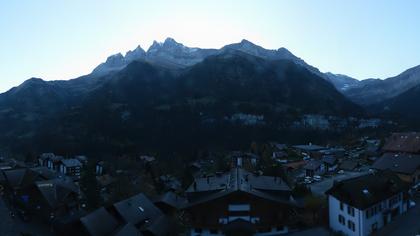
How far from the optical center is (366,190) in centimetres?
3706

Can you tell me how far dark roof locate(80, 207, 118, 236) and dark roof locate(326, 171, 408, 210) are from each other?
22915mm

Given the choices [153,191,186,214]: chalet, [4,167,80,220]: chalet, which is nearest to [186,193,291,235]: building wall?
[153,191,186,214]: chalet

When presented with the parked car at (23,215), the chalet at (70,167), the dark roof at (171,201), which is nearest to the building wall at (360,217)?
the dark roof at (171,201)

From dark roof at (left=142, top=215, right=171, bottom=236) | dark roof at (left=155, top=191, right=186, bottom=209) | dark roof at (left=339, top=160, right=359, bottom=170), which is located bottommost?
dark roof at (left=142, top=215, right=171, bottom=236)

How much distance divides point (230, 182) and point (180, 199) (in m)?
11.1

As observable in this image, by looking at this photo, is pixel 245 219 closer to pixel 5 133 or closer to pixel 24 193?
pixel 24 193

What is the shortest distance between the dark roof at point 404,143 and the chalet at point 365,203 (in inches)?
1279

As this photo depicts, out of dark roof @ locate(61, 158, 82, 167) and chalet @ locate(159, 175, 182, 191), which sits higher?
dark roof @ locate(61, 158, 82, 167)

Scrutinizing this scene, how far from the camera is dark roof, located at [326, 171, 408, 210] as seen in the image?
117 feet

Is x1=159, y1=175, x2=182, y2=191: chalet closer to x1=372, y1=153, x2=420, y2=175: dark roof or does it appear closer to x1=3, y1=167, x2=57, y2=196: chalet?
x1=3, y1=167, x2=57, y2=196: chalet

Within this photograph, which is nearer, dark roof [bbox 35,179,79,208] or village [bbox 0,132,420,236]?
village [bbox 0,132,420,236]

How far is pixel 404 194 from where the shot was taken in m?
41.6

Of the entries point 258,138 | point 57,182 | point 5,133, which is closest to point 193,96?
point 258,138

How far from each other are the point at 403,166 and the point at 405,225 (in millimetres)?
17244
